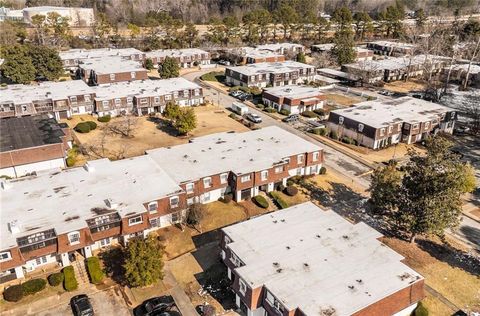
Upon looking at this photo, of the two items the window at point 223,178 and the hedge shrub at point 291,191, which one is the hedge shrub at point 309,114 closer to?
the hedge shrub at point 291,191

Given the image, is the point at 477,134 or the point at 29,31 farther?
the point at 29,31

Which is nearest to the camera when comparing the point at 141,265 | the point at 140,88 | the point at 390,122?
the point at 141,265

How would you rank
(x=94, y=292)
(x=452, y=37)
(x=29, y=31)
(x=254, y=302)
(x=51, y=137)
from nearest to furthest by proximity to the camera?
(x=254, y=302), (x=94, y=292), (x=51, y=137), (x=452, y=37), (x=29, y=31)

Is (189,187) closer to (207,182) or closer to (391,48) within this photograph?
(207,182)

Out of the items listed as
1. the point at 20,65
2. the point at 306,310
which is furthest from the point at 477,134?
the point at 20,65

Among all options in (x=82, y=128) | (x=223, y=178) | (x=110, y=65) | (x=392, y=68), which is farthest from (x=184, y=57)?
(x=223, y=178)

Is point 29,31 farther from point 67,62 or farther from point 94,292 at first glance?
point 94,292

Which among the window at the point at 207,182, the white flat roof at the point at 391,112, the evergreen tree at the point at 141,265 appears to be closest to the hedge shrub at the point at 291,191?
the window at the point at 207,182
